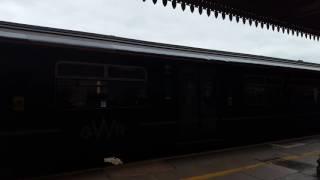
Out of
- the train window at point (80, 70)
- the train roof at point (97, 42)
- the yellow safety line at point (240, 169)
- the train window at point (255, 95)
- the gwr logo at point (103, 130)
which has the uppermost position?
the train roof at point (97, 42)

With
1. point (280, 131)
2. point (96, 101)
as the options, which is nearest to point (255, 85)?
point (280, 131)

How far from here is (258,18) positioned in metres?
5.76

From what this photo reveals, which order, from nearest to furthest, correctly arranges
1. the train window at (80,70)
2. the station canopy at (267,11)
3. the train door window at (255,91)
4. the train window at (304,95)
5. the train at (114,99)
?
the station canopy at (267,11) < the train at (114,99) < the train window at (80,70) < the train door window at (255,91) < the train window at (304,95)

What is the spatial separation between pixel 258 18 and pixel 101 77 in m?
3.04

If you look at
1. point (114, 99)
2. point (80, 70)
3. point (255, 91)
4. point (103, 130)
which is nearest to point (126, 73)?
point (114, 99)

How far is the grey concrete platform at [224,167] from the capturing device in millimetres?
6363

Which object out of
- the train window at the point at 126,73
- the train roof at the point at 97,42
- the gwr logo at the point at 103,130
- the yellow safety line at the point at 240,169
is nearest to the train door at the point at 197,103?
the train roof at the point at 97,42

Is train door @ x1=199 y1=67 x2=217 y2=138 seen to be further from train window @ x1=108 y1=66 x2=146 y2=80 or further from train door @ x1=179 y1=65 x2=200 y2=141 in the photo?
train window @ x1=108 y1=66 x2=146 y2=80

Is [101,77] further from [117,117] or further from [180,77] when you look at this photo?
[180,77]

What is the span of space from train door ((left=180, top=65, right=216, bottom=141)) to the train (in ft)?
0.08

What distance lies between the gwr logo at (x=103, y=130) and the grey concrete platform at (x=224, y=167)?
0.61 meters

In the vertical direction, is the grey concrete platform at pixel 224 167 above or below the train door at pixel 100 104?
below

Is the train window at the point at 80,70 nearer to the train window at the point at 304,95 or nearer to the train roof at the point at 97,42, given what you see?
the train roof at the point at 97,42

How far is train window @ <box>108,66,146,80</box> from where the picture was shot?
6902 millimetres
